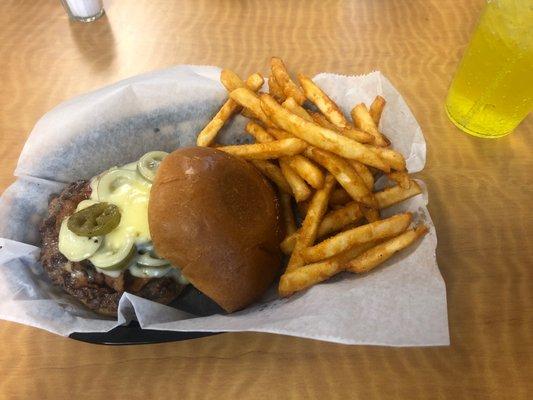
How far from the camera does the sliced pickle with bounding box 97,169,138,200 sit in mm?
1546

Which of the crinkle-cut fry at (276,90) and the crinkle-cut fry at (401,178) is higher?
the crinkle-cut fry at (276,90)

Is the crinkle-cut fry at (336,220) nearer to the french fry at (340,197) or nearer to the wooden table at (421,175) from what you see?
the french fry at (340,197)

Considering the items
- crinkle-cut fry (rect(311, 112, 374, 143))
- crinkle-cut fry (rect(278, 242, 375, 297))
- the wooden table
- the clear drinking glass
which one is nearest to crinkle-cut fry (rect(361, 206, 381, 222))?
crinkle-cut fry (rect(278, 242, 375, 297))

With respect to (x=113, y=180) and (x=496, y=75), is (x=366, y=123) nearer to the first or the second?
(x=496, y=75)

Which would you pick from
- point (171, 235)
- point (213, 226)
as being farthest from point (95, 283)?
point (213, 226)

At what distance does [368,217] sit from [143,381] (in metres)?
0.88

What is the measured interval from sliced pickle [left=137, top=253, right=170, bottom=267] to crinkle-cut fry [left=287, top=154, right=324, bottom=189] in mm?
548

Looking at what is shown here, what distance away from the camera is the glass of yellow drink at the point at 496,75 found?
4.89ft

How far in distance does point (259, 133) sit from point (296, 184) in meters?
0.26

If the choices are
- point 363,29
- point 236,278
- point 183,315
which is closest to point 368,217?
point 236,278

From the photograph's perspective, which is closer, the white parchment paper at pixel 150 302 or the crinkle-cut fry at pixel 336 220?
the white parchment paper at pixel 150 302

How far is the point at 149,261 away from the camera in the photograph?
147 centimetres

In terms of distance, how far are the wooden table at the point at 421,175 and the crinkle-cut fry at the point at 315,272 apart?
220mm

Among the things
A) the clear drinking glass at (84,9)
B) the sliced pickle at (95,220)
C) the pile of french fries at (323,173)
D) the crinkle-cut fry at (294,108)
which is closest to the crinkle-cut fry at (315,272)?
the pile of french fries at (323,173)
